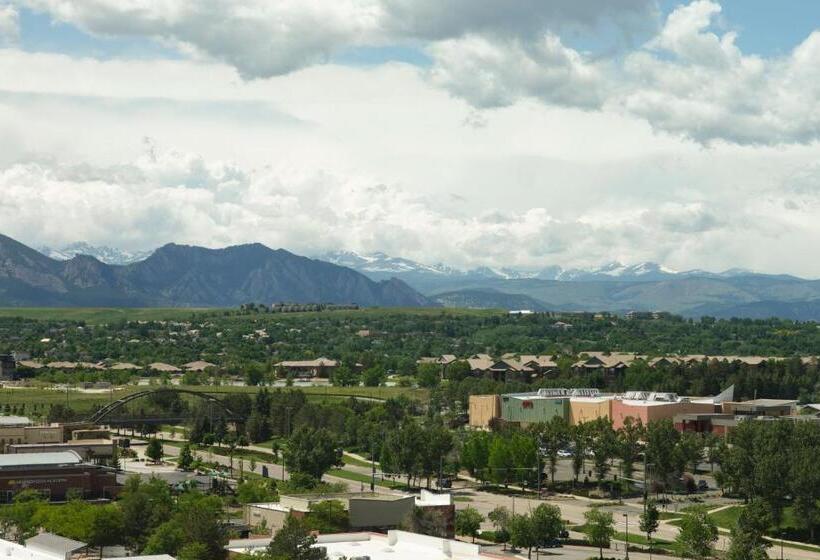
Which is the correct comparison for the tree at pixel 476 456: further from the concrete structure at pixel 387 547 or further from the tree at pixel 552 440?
the concrete structure at pixel 387 547

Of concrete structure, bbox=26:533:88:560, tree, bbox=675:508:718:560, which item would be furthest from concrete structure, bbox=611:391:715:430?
concrete structure, bbox=26:533:88:560

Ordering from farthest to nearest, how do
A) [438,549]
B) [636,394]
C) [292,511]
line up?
1. [636,394]
2. [292,511]
3. [438,549]

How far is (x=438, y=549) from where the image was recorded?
84188mm

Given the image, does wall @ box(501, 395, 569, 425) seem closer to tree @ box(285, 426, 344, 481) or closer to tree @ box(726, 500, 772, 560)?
tree @ box(285, 426, 344, 481)

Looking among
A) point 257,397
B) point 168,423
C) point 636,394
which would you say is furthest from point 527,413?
point 168,423

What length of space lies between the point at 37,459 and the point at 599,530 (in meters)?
49.8

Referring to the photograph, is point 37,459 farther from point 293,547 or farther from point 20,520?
point 293,547

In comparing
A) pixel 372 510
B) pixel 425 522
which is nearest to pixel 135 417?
pixel 372 510

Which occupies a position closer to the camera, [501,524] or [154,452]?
[501,524]

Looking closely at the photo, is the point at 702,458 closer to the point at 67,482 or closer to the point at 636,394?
the point at 636,394

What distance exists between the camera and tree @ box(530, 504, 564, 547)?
10699 cm

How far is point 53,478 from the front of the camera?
12156cm

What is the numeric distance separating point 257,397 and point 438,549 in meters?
112

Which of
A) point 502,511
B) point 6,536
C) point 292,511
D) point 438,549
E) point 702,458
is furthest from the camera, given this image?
point 702,458
